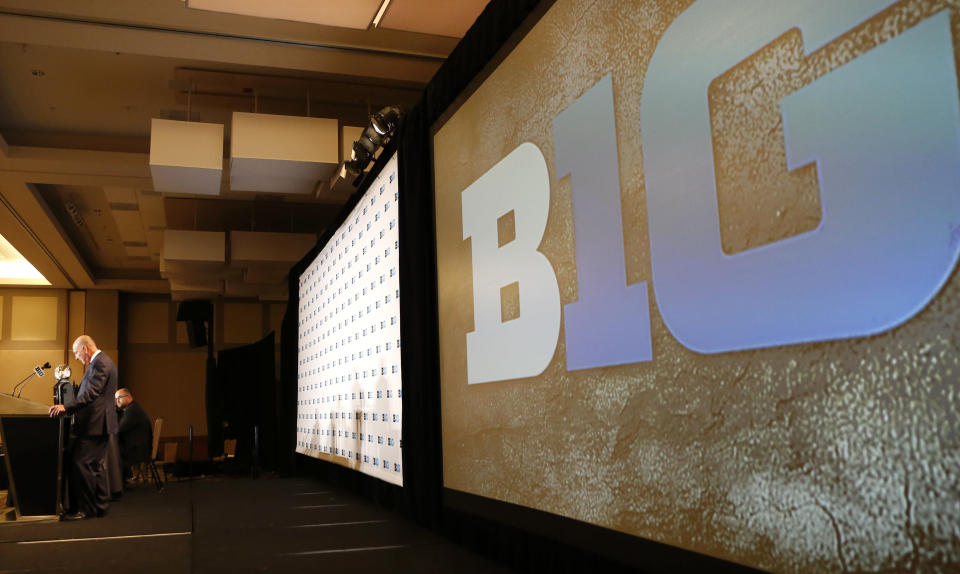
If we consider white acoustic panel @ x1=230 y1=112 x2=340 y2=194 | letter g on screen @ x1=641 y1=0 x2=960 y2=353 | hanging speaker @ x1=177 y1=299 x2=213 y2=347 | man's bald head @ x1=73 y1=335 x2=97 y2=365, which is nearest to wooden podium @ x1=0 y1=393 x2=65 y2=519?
man's bald head @ x1=73 y1=335 x2=97 y2=365

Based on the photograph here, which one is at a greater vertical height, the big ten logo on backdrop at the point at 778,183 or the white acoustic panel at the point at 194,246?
the white acoustic panel at the point at 194,246

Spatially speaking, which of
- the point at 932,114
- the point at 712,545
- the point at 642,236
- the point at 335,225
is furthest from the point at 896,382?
the point at 335,225

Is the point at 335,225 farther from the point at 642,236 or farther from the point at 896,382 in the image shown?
the point at 896,382

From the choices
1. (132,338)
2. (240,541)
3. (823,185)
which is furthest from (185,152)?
(132,338)

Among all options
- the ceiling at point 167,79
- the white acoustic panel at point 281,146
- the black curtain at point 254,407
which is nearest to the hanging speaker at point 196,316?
the black curtain at point 254,407

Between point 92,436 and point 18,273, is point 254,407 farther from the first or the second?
point 18,273

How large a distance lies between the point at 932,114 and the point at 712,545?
3.46 ft

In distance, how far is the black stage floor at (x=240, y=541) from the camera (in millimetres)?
3037

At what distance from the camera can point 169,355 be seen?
14.3 m

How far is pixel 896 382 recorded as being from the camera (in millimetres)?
1312

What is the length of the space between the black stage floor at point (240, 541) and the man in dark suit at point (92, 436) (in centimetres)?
20

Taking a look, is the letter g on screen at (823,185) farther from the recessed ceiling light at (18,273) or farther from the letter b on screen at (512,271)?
the recessed ceiling light at (18,273)

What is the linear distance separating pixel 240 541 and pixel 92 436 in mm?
2424

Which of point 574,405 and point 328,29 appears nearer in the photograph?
point 574,405
